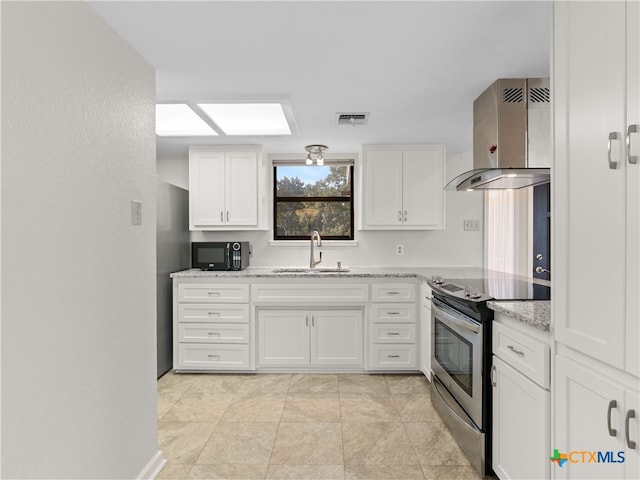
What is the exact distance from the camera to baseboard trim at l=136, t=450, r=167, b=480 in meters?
1.87

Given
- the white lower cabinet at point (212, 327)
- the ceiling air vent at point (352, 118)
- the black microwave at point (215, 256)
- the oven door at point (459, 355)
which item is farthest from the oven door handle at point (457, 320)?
the black microwave at point (215, 256)

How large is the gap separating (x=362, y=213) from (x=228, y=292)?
59.1 inches

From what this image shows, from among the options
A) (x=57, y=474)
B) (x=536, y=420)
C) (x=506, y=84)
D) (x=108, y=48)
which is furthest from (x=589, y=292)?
(x=108, y=48)

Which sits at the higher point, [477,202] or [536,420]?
[477,202]

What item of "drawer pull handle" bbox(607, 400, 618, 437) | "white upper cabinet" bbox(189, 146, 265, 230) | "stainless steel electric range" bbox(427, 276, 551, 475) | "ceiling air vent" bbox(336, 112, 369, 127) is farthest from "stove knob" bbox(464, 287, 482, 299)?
"white upper cabinet" bbox(189, 146, 265, 230)

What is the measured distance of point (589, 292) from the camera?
123 centimetres

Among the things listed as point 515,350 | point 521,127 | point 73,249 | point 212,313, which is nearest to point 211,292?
point 212,313

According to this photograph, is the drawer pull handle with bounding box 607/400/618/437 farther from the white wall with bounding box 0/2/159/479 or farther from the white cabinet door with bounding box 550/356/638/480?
the white wall with bounding box 0/2/159/479

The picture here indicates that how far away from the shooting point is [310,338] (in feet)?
11.2

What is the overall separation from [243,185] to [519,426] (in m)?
2.97

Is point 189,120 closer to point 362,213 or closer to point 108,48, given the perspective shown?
point 108,48

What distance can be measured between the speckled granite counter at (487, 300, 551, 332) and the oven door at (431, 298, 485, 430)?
18 centimetres

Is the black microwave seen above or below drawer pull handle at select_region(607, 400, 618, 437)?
above

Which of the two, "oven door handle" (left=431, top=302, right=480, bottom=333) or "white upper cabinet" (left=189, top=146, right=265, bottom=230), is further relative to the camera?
"white upper cabinet" (left=189, top=146, right=265, bottom=230)
